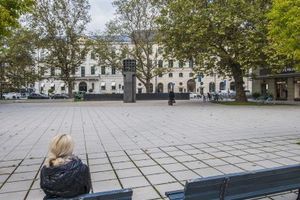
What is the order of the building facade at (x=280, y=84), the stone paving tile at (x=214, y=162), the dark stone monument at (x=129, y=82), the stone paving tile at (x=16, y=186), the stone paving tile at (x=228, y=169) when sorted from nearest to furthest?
the stone paving tile at (x=16, y=186)
the stone paving tile at (x=228, y=169)
the stone paving tile at (x=214, y=162)
the building facade at (x=280, y=84)
the dark stone monument at (x=129, y=82)

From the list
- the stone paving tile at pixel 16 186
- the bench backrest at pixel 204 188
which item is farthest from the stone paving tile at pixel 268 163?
the stone paving tile at pixel 16 186

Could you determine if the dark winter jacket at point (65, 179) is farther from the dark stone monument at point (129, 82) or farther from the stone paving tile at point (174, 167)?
the dark stone monument at point (129, 82)

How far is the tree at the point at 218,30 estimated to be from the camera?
2844 cm

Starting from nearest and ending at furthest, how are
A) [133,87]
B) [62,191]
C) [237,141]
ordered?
1. [62,191]
2. [237,141]
3. [133,87]

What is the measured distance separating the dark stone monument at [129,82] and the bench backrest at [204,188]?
38.6 m

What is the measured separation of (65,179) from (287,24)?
27.4ft

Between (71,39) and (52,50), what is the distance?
10.8 ft

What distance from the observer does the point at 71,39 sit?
162 feet

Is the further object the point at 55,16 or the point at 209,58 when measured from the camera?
the point at 55,16

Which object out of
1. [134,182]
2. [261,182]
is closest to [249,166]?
[134,182]

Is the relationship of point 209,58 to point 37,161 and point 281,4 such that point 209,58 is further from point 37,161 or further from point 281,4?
point 37,161

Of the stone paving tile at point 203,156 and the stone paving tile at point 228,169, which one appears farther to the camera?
the stone paving tile at point 203,156

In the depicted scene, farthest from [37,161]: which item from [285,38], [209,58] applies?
[209,58]

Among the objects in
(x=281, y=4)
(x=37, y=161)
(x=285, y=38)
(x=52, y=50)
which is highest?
(x=52, y=50)
